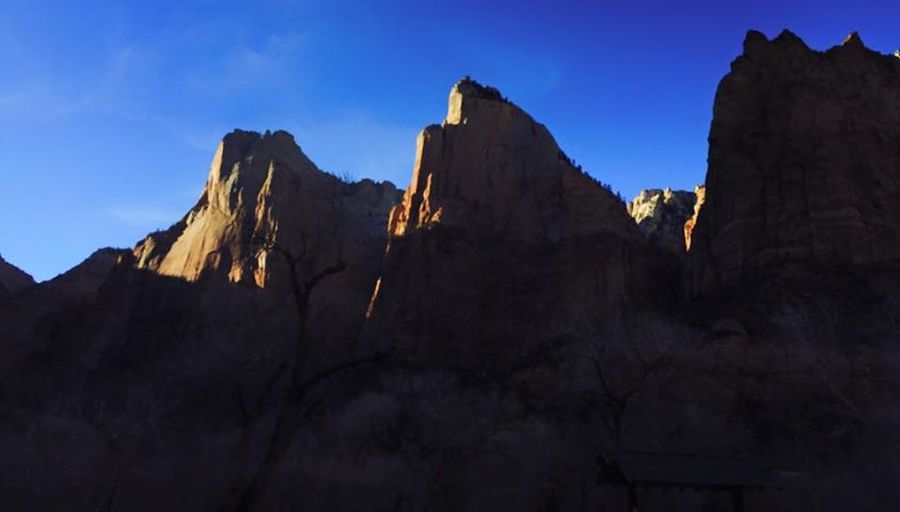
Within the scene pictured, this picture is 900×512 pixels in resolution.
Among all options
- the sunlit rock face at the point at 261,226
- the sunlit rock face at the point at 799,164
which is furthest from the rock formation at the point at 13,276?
the sunlit rock face at the point at 799,164

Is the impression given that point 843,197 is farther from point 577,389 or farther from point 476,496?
point 476,496

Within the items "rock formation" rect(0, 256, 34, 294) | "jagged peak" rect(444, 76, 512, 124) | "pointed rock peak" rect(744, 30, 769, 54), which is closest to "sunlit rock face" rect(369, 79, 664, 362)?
"jagged peak" rect(444, 76, 512, 124)

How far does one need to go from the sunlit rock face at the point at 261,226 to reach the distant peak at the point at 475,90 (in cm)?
1621

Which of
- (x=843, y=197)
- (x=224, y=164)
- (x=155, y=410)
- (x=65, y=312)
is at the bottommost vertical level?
(x=155, y=410)

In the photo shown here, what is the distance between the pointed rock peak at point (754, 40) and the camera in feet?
248

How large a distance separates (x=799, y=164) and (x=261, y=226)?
50214 mm

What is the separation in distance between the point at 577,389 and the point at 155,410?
25.4 metres

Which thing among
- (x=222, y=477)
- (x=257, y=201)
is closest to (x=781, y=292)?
(x=222, y=477)

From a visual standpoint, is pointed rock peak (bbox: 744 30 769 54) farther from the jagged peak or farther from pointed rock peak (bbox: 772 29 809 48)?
the jagged peak

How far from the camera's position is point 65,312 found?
3706 inches

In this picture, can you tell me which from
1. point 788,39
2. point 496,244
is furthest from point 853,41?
point 496,244

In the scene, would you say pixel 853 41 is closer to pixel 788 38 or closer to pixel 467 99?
pixel 788 38

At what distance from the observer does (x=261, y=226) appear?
8669cm

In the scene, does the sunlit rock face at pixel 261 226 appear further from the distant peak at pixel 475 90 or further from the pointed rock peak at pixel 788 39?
the pointed rock peak at pixel 788 39
